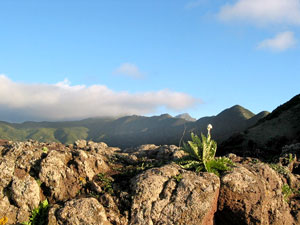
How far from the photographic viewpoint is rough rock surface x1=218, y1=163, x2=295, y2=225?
1020 centimetres

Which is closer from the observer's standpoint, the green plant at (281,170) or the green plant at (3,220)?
the green plant at (3,220)

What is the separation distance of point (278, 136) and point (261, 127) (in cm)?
493

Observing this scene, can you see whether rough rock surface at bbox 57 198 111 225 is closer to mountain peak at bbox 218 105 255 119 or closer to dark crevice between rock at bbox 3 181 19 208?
dark crevice between rock at bbox 3 181 19 208

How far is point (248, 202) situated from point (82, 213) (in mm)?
5947

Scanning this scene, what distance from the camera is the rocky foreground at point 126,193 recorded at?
902cm

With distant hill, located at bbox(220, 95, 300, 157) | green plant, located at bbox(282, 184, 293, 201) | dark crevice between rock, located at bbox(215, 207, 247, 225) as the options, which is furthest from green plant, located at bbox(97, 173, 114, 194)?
distant hill, located at bbox(220, 95, 300, 157)

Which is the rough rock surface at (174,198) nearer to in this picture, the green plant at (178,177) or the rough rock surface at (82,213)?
the green plant at (178,177)

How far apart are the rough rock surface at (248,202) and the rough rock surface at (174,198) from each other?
496mm

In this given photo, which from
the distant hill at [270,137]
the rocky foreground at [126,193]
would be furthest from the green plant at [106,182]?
the distant hill at [270,137]

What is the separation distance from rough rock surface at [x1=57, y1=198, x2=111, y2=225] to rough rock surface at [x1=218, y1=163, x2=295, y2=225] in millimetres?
4385

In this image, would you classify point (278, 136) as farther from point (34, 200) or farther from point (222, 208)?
point (34, 200)

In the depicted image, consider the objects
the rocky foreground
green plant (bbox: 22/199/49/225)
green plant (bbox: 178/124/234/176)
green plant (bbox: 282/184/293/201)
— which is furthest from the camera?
green plant (bbox: 282/184/293/201)

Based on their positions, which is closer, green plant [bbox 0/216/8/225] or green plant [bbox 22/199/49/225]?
green plant [bbox 0/216/8/225]

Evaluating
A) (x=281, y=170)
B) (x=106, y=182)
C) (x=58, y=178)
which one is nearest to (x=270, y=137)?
(x=281, y=170)
